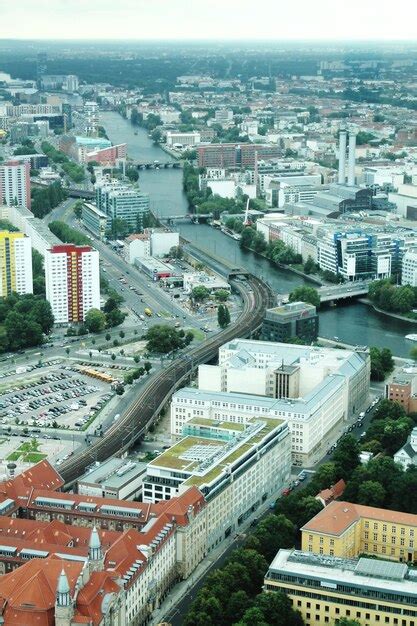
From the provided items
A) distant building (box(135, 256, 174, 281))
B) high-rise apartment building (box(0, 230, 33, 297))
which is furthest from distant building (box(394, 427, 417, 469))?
distant building (box(135, 256, 174, 281))

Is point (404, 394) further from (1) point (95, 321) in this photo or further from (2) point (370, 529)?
(1) point (95, 321)

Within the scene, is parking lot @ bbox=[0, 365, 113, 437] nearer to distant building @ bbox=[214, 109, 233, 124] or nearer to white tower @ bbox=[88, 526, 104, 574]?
white tower @ bbox=[88, 526, 104, 574]

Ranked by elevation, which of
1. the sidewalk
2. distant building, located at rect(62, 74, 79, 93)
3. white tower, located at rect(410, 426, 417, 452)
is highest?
distant building, located at rect(62, 74, 79, 93)

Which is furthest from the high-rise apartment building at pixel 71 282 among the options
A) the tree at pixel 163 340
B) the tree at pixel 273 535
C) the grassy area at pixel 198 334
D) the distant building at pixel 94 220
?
the tree at pixel 273 535

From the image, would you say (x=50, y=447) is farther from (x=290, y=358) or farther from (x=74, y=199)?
(x=74, y=199)

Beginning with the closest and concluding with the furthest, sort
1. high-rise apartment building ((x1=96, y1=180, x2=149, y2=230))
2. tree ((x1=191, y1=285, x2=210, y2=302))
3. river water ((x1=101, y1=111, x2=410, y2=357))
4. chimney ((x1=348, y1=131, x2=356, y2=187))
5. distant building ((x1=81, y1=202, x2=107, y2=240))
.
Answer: river water ((x1=101, y1=111, x2=410, y2=357)) < tree ((x1=191, y1=285, x2=210, y2=302)) < distant building ((x1=81, y1=202, x2=107, y2=240)) < high-rise apartment building ((x1=96, y1=180, x2=149, y2=230)) < chimney ((x1=348, y1=131, x2=356, y2=187))

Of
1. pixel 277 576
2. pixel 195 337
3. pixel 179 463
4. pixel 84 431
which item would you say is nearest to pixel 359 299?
pixel 195 337

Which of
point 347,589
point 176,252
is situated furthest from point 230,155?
point 347,589
